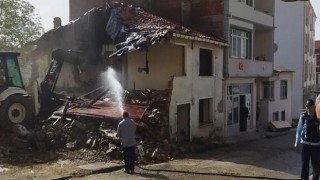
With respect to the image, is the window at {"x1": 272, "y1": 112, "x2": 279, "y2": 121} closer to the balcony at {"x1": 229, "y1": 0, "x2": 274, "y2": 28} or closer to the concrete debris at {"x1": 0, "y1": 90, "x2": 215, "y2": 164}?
the balcony at {"x1": 229, "y1": 0, "x2": 274, "y2": 28}

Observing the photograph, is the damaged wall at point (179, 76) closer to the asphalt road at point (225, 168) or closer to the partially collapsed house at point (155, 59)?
the partially collapsed house at point (155, 59)

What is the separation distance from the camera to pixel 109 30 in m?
20.5

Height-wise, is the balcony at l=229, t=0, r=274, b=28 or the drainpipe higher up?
the balcony at l=229, t=0, r=274, b=28

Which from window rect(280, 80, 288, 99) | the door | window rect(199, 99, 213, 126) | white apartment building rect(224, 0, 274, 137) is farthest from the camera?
window rect(280, 80, 288, 99)

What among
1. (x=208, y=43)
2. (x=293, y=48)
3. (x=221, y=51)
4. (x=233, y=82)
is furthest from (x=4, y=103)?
(x=293, y=48)

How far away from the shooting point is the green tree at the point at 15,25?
39031 mm

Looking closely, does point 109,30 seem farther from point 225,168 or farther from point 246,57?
point 225,168

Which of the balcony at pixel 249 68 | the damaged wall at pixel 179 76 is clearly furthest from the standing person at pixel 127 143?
the balcony at pixel 249 68

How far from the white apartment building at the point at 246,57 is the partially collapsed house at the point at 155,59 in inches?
52.5

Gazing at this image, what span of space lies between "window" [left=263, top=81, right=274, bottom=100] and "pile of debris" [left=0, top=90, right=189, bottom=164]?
15.4 m

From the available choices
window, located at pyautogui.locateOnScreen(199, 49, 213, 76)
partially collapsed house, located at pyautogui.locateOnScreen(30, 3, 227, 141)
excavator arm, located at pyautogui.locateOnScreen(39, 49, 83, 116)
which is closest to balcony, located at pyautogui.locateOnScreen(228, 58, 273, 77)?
partially collapsed house, located at pyautogui.locateOnScreen(30, 3, 227, 141)

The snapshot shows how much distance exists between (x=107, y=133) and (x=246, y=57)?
13770 millimetres

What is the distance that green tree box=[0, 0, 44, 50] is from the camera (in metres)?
39.0

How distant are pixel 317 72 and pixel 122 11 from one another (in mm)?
53723
